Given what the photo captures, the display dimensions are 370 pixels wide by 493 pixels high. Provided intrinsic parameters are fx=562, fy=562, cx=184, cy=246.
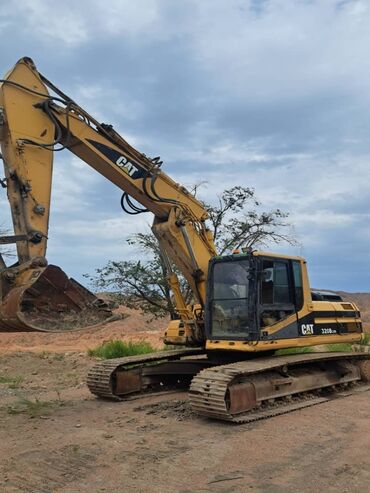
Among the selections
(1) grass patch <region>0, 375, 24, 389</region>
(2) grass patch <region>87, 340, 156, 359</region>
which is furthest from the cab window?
(2) grass patch <region>87, 340, 156, 359</region>

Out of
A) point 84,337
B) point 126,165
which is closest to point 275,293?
point 126,165

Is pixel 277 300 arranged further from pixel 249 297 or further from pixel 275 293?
pixel 249 297

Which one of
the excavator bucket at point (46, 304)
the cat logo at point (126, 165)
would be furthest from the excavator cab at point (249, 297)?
the excavator bucket at point (46, 304)

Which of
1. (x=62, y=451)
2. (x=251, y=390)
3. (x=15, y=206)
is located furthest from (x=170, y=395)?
(x=15, y=206)

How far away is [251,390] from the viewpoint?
8.69 meters

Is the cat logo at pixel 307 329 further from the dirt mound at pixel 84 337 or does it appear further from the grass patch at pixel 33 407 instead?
the dirt mound at pixel 84 337

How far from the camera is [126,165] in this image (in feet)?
30.3

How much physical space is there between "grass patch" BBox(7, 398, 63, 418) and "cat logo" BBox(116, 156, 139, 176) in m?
4.09

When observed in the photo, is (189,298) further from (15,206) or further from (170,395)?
(15,206)

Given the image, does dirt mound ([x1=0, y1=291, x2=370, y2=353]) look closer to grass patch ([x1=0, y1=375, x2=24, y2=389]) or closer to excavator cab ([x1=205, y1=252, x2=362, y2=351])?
grass patch ([x1=0, y1=375, x2=24, y2=389])

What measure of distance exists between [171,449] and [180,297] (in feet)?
14.0

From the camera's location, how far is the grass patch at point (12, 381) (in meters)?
12.5

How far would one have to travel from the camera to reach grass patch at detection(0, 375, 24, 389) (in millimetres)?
12511

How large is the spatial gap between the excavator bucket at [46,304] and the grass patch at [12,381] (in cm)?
608
